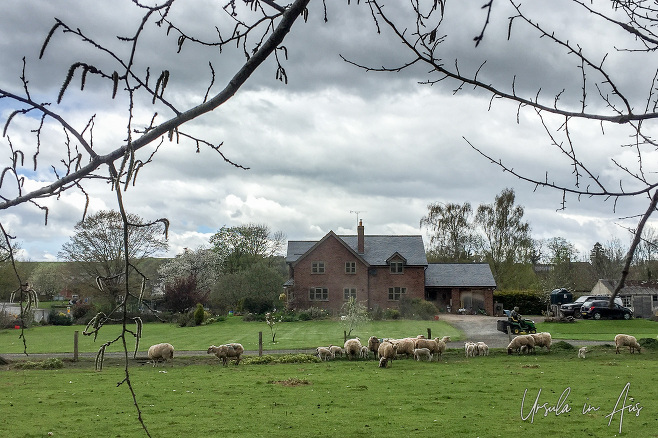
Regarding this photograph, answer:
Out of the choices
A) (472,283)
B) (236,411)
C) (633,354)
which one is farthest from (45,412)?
(472,283)

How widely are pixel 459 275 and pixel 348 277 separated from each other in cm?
1012

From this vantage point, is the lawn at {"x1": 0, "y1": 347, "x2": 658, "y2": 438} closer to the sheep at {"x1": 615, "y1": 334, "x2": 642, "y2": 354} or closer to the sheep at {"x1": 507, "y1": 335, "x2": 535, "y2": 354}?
the sheep at {"x1": 615, "y1": 334, "x2": 642, "y2": 354}

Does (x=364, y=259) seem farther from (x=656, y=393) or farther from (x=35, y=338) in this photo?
(x=656, y=393)

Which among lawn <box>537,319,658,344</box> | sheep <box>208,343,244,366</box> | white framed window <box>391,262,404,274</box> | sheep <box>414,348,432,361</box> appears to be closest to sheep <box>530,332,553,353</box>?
sheep <box>414,348,432,361</box>

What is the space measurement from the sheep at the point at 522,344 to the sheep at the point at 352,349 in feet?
21.8

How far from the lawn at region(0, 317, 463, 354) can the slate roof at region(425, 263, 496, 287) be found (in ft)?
29.6

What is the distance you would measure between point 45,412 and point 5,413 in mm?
897

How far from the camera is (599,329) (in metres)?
39.8

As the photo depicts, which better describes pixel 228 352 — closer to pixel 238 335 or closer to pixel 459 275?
pixel 238 335

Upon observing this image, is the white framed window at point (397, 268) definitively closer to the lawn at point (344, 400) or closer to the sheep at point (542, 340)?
the sheep at point (542, 340)

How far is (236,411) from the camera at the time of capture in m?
14.2

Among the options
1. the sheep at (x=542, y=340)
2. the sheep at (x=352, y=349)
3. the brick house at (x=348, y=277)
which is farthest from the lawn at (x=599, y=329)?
the sheep at (x=352, y=349)

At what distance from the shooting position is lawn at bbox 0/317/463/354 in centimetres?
3158

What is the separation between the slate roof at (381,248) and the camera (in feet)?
171
